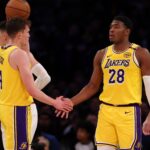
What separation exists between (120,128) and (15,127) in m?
1.20

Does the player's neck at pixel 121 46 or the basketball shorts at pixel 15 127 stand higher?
the player's neck at pixel 121 46

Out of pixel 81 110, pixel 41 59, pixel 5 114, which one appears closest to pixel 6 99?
pixel 5 114

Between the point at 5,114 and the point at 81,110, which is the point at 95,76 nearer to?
the point at 5,114

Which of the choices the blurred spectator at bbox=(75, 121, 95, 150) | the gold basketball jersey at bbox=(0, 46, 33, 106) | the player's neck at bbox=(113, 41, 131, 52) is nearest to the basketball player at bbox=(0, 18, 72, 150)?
the gold basketball jersey at bbox=(0, 46, 33, 106)

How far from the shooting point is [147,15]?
1477 cm

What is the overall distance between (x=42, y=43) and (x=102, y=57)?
589 centimetres

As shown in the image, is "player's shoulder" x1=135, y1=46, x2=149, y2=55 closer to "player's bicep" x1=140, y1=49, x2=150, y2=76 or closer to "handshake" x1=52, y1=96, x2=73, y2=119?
"player's bicep" x1=140, y1=49, x2=150, y2=76

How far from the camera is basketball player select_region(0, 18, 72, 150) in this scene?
7.91 meters

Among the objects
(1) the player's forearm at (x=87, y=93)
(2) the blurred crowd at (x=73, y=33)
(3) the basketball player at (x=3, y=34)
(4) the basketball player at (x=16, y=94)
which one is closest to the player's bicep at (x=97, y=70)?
(1) the player's forearm at (x=87, y=93)

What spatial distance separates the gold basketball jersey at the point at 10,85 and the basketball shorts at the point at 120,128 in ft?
3.29

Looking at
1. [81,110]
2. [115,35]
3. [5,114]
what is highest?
[115,35]

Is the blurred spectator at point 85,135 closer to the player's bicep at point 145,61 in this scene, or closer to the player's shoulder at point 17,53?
the player's bicep at point 145,61

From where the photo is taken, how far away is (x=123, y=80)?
8562mm

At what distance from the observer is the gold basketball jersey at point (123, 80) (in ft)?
28.0
